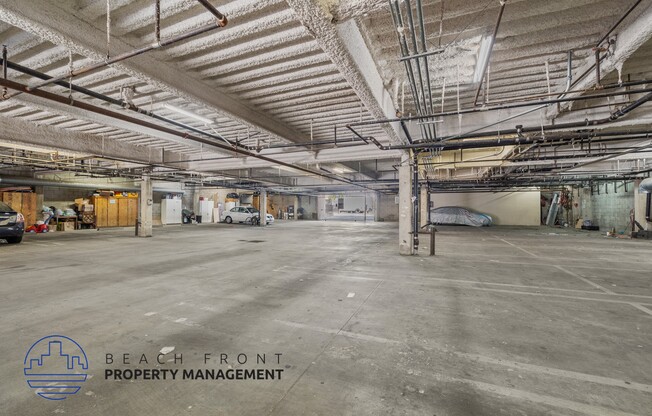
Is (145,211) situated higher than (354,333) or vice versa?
(145,211)

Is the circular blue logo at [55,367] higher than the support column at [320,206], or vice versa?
the support column at [320,206]

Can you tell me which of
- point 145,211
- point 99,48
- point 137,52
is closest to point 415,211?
point 137,52

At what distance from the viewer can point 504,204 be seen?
794 inches

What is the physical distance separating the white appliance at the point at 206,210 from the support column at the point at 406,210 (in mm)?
18403

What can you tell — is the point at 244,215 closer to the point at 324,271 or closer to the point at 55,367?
the point at 324,271

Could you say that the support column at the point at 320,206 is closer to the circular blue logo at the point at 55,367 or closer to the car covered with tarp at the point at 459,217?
the car covered with tarp at the point at 459,217

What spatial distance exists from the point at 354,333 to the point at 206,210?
852 inches

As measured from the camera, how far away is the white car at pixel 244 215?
19.2 metres

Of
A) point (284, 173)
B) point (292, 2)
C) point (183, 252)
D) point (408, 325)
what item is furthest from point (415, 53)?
point (284, 173)

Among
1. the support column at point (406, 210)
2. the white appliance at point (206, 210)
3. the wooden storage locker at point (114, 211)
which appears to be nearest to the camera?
the support column at point (406, 210)

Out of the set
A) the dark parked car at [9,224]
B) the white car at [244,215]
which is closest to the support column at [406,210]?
the dark parked car at [9,224]

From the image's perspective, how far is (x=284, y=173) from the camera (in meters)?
14.5

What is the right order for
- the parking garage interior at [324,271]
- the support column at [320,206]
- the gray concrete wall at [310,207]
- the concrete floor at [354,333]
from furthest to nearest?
1. the gray concrete wall at [310,207]
2. the support column at [320,206]
3. the parking garage interior at [324,271]
4. the concrete floor at [354,333]

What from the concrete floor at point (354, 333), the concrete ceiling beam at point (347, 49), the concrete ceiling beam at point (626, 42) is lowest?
the concrete floor at point (354, 333)
